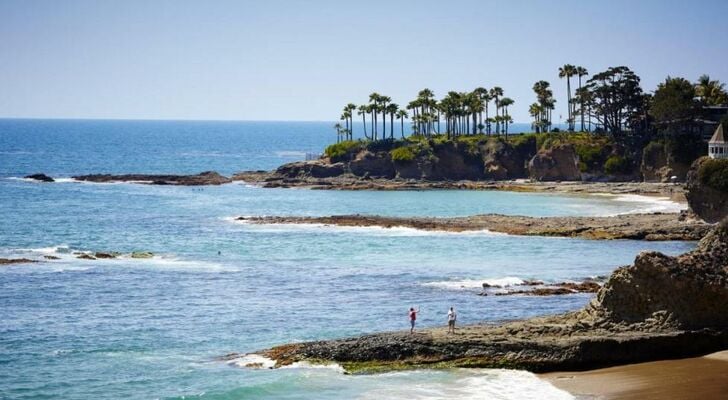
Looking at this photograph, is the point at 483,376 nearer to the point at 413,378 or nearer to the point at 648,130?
the point at 413,378

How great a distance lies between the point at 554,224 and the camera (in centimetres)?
8481

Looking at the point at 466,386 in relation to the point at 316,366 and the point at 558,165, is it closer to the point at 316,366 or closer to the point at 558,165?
the point at 316,366

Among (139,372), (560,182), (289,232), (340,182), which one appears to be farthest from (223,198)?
(139,372)

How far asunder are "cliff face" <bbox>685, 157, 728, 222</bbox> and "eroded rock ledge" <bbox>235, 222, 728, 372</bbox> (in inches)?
1653

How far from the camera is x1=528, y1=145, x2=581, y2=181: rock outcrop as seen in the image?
12950 cm

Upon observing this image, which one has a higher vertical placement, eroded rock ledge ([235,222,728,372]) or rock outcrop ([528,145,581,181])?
rock outcrop ([528,145,581,181])

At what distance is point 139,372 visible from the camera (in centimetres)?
3941

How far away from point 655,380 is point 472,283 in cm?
2431

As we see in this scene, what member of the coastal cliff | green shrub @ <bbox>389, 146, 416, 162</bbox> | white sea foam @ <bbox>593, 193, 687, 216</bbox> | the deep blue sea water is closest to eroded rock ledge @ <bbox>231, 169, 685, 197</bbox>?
the coastal cliff

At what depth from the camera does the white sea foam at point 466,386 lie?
114ft

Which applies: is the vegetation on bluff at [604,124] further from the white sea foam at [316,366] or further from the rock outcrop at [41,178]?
the white sea foam at [316,366]

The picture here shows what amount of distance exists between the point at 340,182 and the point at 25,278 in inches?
2881

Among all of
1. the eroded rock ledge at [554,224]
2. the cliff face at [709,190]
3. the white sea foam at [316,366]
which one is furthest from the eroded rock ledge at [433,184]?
the white sea foam at [316,366]

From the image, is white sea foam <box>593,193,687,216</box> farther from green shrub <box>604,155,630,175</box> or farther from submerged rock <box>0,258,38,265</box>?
submerged rock <box>0,258,38,265</box>
